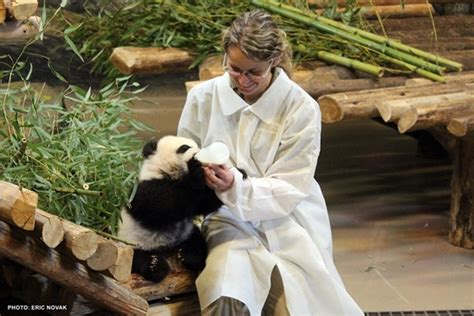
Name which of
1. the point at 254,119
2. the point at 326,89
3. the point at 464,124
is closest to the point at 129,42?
the point at 326,89

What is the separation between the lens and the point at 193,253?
10.6 feet

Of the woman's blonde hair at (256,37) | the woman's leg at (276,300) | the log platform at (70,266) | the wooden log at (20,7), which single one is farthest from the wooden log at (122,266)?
the wooden log at (20,7)

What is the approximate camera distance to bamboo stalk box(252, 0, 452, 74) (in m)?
5.36

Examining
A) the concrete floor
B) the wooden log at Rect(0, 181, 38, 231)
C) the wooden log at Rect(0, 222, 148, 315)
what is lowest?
the concrete floor

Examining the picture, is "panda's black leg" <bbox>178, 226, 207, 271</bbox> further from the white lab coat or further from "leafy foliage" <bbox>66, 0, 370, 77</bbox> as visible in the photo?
"leafy foliage" <bbox>66, 0, 370, 77</bbox>

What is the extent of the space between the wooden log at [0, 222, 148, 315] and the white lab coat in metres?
0.25

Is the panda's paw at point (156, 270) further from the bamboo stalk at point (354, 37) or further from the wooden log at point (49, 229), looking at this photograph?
the bamboo stalk at point (354, 37)

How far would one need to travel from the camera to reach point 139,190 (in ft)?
10.0

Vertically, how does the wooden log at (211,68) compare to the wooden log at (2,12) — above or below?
below

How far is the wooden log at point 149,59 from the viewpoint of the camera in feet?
17.0

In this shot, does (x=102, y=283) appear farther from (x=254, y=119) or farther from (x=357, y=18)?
(x=357, y=18)

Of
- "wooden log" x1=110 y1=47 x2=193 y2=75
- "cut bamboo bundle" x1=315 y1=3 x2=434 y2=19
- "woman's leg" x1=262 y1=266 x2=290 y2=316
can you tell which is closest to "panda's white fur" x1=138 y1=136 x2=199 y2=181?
"woman's leg" x1=262 y1=266 x2=290 y2=316

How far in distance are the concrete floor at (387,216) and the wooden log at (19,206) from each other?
1983 millimetres

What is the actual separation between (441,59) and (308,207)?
246 cm
